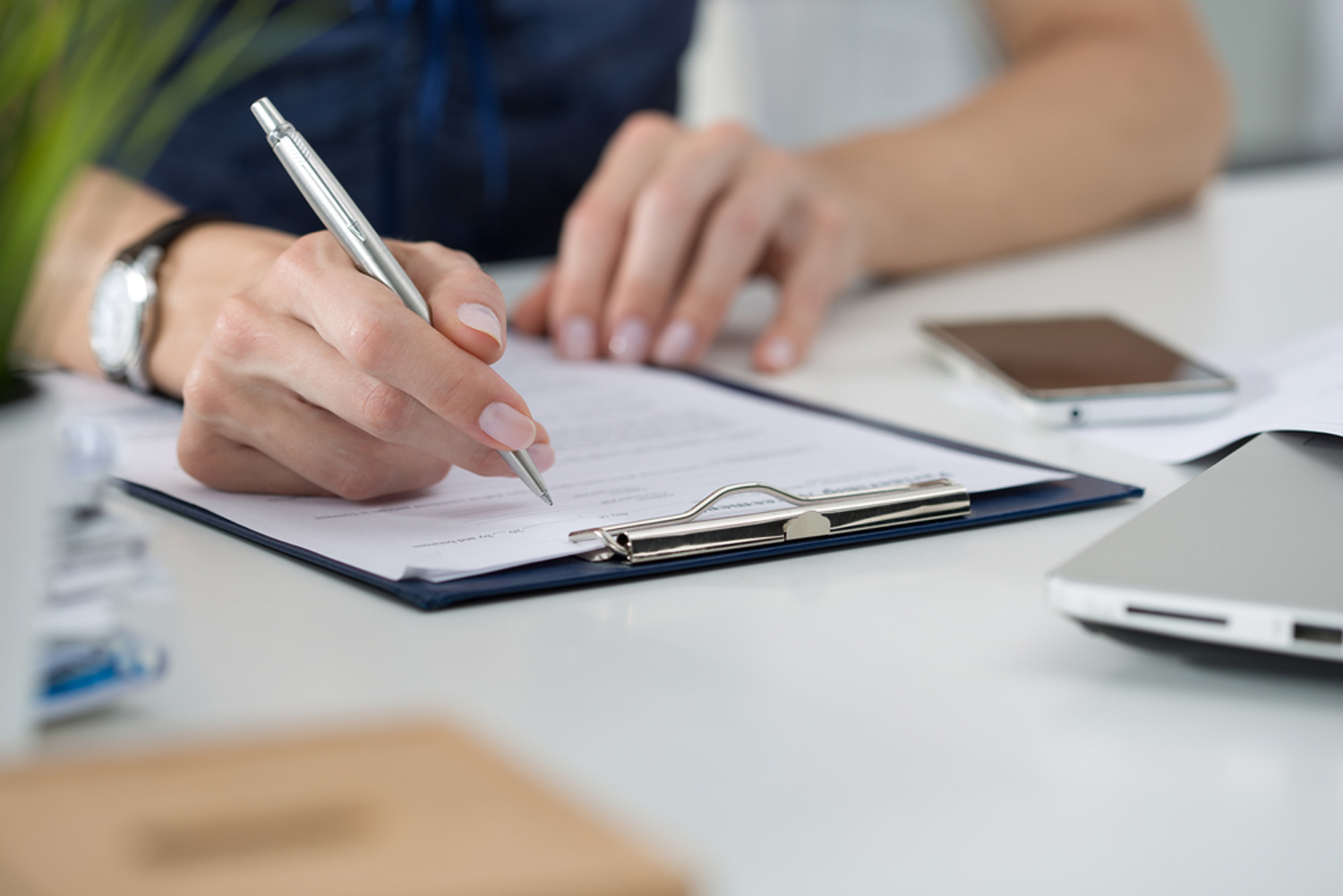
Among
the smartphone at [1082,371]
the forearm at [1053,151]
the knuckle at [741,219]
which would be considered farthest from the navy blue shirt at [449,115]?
the smartphone at [1082,371]

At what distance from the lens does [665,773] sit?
311 mm

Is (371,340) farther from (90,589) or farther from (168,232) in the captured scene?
(168,232)

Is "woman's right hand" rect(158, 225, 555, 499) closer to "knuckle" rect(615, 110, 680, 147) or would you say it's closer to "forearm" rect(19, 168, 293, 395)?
"forearm" rect(19, 168, 293, 395)

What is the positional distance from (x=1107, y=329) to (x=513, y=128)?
1.87ft

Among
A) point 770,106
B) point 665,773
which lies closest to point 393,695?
point 665,773

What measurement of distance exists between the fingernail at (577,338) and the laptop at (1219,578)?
0.39m

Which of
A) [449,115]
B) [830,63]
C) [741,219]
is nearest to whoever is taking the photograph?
[741,219]

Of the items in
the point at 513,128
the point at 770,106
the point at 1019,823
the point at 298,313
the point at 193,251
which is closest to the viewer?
the point at 1019,823

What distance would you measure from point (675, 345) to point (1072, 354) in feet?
0.71

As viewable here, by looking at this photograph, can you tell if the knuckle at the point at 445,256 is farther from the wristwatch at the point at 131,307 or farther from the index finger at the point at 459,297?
the wristwatch at the point at 131,307

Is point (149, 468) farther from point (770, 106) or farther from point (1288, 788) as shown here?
point (770, 106)

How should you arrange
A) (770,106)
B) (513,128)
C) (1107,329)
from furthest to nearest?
(770,106), (513,128), (1107,329)

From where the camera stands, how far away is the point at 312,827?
0.20 meters

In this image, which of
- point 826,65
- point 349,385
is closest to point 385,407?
point 349,385
